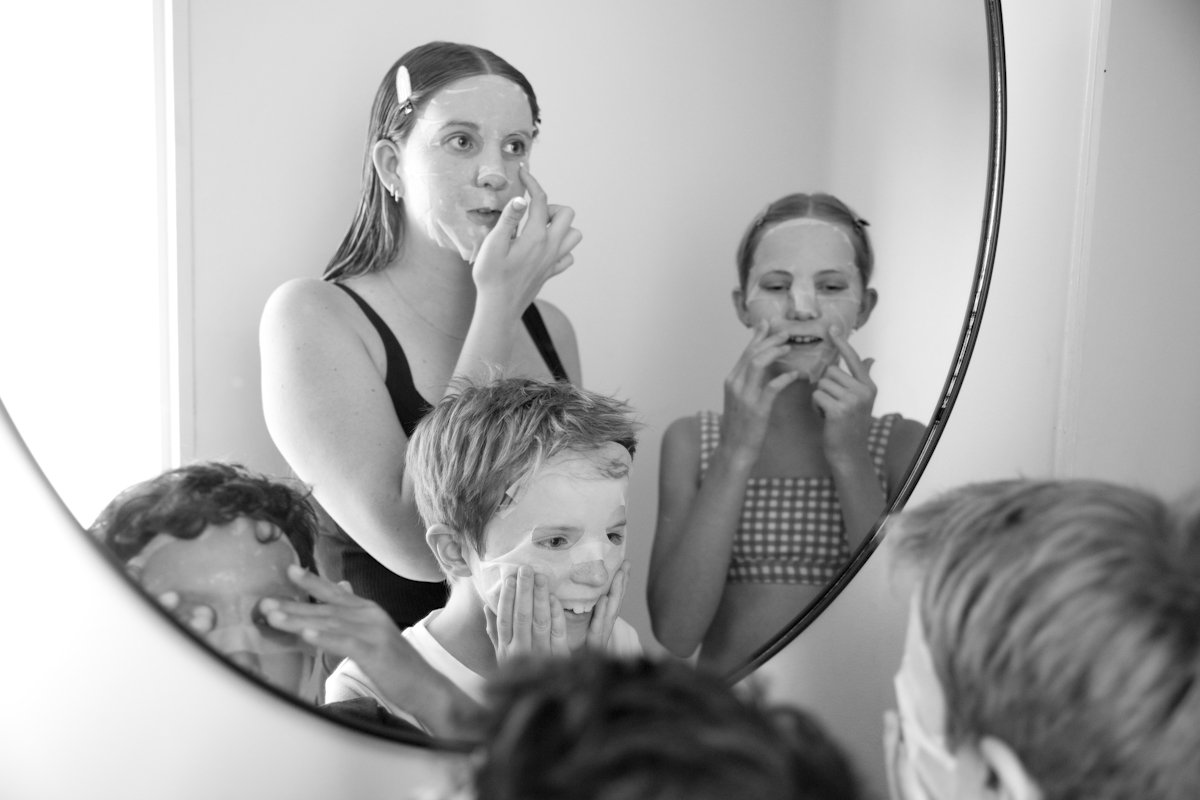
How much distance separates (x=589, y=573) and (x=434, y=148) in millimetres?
300

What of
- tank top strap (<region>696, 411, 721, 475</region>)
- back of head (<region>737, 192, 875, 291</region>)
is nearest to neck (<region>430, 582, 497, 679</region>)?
tank top strap (<region>696, 411, 721, 475</region>)

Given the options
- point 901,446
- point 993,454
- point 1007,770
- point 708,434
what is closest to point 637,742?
point 1007,770

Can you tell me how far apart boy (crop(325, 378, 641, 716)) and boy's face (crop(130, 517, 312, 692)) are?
5 cm

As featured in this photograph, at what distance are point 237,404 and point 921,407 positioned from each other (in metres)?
0.53

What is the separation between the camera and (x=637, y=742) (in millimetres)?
370

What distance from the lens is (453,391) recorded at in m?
0.73

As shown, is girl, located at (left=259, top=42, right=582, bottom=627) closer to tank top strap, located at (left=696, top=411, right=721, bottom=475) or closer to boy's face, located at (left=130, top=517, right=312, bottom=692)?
boy's face, located at (left=130, top=517, right=312, bottom=692)

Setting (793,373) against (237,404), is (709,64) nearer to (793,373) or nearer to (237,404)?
(793,373)

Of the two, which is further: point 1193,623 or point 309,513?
point 309,513

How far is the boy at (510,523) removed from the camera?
2.36 feet

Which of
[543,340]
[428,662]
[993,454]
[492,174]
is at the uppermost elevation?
[492,174]

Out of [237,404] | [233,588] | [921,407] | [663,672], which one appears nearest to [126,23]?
[237,404]

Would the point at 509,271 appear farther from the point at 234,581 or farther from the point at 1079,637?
the point at 1079,637

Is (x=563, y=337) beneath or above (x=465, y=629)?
above
